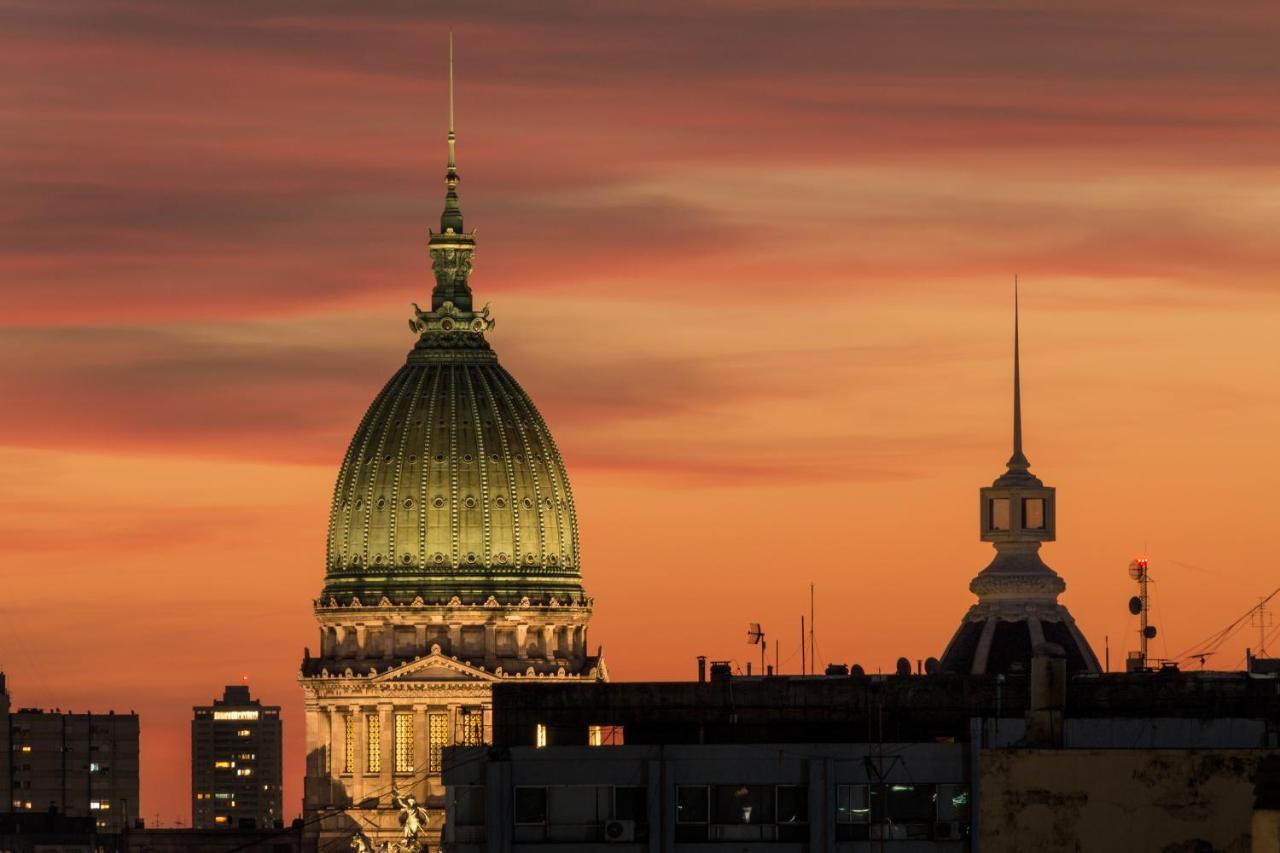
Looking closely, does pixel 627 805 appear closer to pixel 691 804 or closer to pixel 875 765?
pixel 691 804

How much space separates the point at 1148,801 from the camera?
15338 cm

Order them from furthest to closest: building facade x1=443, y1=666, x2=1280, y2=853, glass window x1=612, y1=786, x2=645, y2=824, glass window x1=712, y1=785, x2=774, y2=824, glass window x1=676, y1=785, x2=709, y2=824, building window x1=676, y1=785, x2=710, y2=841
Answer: glass window x1=612, y1=786, x2=645, y2=824
glass window x1=676, y1=785, x2=709, y2=824
building window x1=676, y1=785, x2=710, y2=841
glass window x1=712, y1=785, x2=774, y2=824
building facade x1=443, y1=666, x2=1280, y2=853

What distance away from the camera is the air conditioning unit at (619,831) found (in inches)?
6673

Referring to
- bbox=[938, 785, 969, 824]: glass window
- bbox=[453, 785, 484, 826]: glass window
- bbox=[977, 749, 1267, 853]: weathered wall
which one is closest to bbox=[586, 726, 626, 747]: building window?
bbox=[453, 785, 484, 826]: glass window

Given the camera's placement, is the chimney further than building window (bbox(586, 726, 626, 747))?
No

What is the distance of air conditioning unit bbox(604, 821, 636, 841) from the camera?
170 m

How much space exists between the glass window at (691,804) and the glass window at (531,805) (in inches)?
155

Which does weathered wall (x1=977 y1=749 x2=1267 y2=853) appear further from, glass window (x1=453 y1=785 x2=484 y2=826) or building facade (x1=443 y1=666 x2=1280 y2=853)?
glass window (x1=453 y1=785 x2=484 y2=826)

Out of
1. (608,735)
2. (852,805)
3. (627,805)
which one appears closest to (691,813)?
(627,805)

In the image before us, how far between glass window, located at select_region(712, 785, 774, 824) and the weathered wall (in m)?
15.4

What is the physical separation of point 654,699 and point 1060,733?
22.1 metres

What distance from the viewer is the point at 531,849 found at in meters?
170

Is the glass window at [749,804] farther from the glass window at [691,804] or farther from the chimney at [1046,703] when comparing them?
the chimney at [1046,703]

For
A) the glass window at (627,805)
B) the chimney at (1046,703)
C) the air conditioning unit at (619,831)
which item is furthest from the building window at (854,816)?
the air conditioning unit at (619,831)
